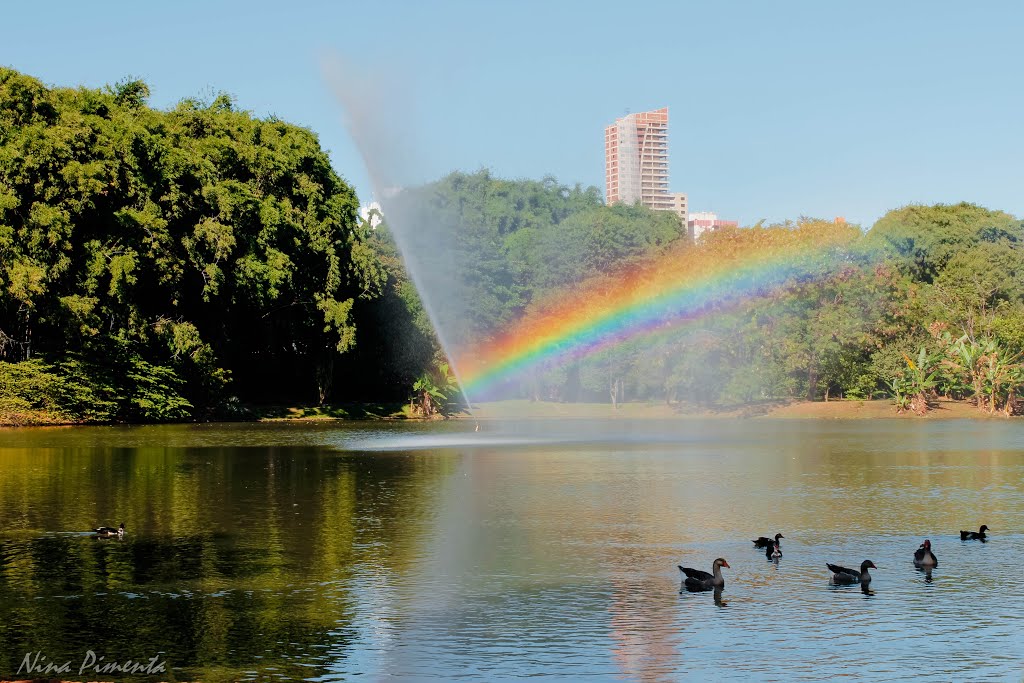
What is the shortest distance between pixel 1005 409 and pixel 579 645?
73.0m

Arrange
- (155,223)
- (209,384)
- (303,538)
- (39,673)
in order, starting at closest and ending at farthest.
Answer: (39,673) → (303,538) → (155,223) → (209,384)

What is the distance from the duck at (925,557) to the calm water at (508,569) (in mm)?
257

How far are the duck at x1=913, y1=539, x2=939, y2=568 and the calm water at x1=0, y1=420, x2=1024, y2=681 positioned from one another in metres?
0.26

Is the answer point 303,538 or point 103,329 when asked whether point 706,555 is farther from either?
point 103,329

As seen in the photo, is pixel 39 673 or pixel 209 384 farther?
pixel 209 384

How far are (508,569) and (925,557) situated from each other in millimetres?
7236

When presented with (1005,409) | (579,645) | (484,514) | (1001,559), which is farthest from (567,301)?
(579,645)

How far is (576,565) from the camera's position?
2184cm

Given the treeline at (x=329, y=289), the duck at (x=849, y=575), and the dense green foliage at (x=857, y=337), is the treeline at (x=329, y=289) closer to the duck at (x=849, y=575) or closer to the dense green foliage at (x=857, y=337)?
the dense green foliage at (x=857, y=337)

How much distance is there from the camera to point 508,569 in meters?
21.6

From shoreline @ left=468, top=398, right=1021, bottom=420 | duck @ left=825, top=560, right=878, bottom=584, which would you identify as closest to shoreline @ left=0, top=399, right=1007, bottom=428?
shoreline @ left=468, top=398, right=1021, bottom=420

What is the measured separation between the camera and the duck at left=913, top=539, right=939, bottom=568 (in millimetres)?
21125

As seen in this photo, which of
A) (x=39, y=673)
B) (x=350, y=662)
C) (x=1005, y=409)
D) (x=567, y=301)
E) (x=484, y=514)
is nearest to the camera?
(x=39, y=673)

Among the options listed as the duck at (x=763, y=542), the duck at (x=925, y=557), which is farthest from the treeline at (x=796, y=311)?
the duck at (x=925, y=557)
